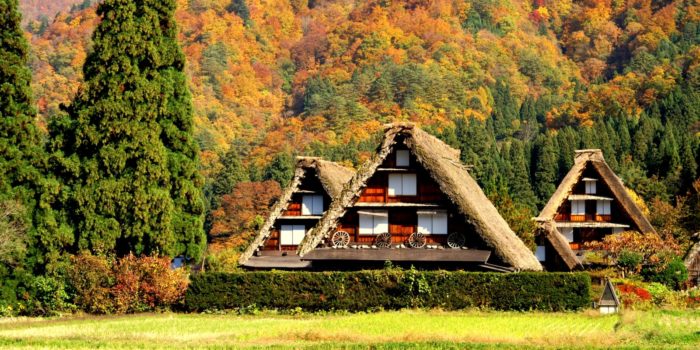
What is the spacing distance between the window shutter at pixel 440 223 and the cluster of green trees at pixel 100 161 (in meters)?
10.9

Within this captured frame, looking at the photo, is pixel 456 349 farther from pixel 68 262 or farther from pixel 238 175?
pixel 238 175

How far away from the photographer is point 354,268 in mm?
45562

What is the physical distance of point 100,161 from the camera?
149 feet

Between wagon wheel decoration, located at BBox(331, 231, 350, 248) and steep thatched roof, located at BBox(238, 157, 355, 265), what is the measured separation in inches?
265

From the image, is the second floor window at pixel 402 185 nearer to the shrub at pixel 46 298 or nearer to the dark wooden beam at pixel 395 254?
the dark wooden beam at pixel 395 254

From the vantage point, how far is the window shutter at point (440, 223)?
44678 millimetres

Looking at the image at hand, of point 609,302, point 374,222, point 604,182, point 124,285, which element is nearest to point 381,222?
point 374,222

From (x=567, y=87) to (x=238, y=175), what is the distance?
94.3 meters

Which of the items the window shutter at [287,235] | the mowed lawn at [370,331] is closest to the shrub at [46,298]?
the mowed lawn at [370,331]

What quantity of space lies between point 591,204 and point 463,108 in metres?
92.5

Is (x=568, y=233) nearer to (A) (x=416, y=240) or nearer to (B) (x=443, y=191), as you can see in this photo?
(A) (x=416, y=240)

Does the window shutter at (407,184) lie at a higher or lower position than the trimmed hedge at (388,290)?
higher

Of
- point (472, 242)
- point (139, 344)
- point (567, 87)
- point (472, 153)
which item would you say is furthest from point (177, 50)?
point (567, 87)

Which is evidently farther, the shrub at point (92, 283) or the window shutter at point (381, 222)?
the window shutter at point (381, 222)
